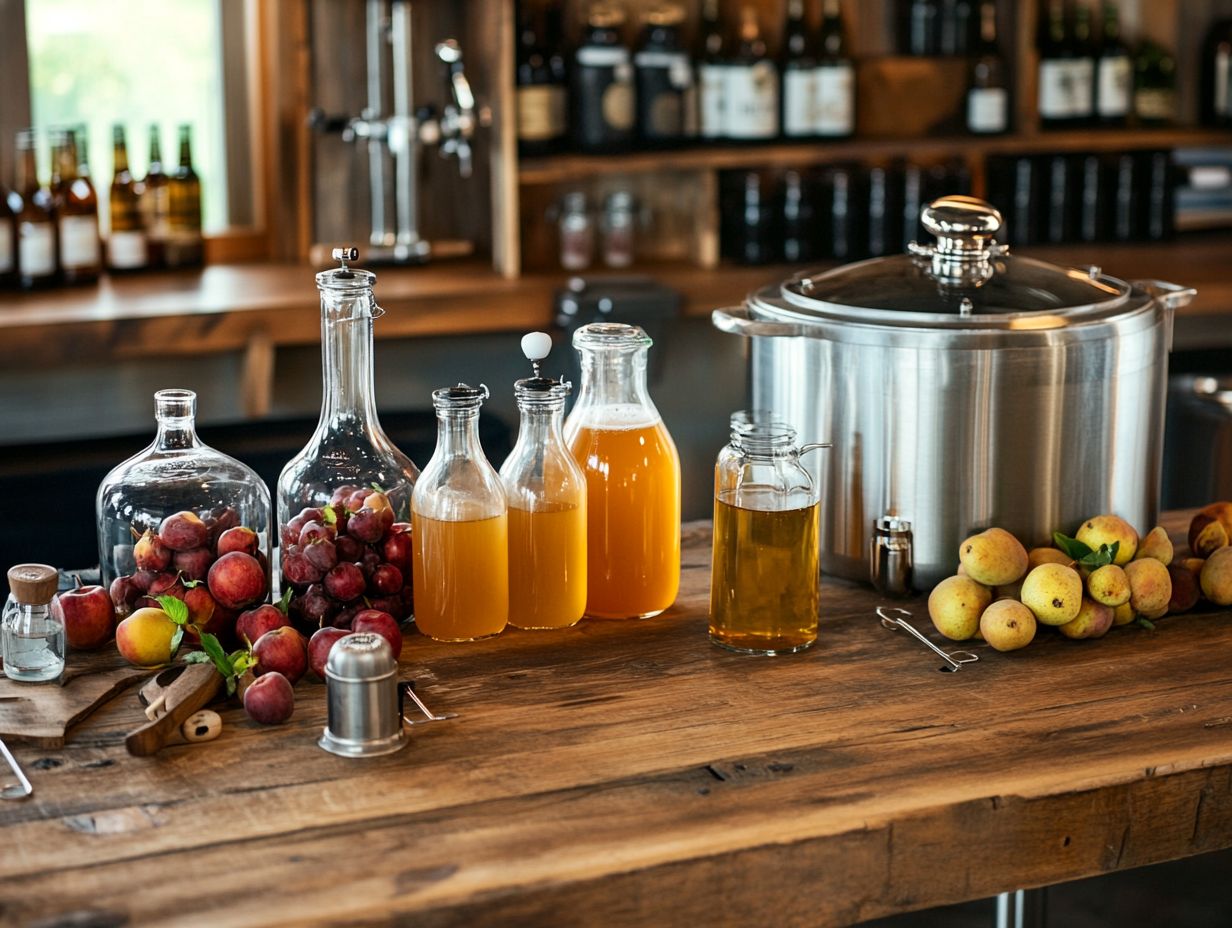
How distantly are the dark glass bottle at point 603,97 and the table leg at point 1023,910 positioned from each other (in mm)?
1870

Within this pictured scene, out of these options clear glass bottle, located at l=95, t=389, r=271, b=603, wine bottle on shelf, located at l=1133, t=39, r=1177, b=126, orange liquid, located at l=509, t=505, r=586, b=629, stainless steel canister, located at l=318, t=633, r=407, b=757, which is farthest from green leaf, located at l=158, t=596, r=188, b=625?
wine bottle on shelf, located at l=1133, t=39, r=1177, b=126

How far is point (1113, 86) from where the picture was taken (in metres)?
3.56

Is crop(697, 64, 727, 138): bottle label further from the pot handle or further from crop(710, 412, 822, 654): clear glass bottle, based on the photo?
crop(710, 412, 822, 654): clear glass bottle

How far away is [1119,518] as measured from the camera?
1.42 m

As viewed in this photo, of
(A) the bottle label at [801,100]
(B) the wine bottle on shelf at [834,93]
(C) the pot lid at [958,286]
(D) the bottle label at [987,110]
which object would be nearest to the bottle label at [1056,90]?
(D) the bottle label at [987,110]

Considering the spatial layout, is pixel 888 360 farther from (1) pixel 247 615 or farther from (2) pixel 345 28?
(2) pixel 345 28

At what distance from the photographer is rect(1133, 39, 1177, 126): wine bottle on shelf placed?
369 cm

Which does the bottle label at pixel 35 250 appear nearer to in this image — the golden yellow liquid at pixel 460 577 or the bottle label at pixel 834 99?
the bottle label at pixel 834 99

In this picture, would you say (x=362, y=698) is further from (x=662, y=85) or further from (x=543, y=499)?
(x=662, y=85)

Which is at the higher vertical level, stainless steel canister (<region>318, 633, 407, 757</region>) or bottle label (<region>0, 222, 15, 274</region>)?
bottle label (<region>0, 222, 15, 274</region>)

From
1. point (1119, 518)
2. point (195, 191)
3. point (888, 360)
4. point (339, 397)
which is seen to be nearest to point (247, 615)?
point (339, 397)

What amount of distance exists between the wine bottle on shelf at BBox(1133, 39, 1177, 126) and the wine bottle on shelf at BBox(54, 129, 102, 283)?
2.37 meters

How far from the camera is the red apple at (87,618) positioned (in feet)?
4.24

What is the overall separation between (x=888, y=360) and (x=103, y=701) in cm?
72
